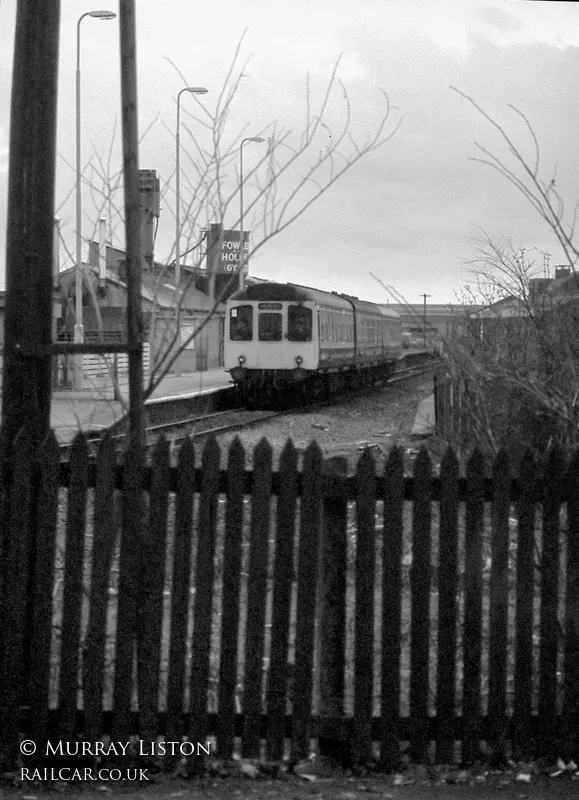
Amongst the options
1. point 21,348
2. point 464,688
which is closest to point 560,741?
point 464,688

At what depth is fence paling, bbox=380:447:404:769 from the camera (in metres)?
4.62

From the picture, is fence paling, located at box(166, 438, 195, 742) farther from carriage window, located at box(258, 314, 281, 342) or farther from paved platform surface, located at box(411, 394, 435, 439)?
carriage window, located at box(258, 314, 281, 342)

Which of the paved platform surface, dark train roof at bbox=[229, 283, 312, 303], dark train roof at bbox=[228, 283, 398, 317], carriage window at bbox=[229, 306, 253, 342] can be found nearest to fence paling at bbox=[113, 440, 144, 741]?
the paved platform surface

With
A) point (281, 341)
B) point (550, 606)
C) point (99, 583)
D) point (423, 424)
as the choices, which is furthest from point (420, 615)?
point (281, 341)

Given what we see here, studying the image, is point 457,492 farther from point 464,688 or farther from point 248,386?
point 248,386

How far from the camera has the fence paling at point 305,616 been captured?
4.63m

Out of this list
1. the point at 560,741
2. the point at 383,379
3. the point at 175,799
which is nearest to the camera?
the point at 175,799

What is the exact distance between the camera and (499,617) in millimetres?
4672

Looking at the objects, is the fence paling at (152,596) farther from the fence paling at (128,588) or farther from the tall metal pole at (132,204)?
the tall metal pole at (132,204)

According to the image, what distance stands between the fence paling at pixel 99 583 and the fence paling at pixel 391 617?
118 cm

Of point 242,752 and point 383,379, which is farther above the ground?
point 383,379

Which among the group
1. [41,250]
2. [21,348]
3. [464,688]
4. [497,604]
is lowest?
[464,688]

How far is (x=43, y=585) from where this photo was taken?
4.64 m

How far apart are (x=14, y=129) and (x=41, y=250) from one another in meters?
0.55
